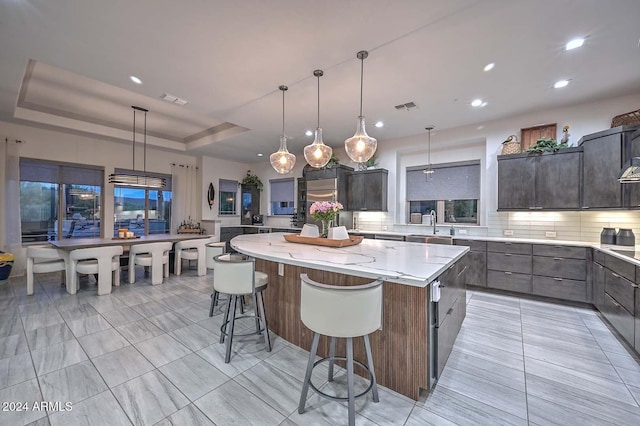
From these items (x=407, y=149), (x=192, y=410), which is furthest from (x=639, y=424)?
(x=407, y=149)

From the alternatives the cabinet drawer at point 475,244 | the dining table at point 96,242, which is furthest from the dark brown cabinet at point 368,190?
the dining table at point 96,242

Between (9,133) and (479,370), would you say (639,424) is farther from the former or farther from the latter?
(9,133)

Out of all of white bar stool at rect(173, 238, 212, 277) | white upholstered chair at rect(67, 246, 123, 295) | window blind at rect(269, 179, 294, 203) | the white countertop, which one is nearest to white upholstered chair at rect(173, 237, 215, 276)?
white bar stool at rect(173, 238, 212, 277)

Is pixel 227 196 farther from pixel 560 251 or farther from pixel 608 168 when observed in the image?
pixel 608 168

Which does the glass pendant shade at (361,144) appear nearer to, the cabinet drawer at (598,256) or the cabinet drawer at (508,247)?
the cabinet drawer at (508,247)

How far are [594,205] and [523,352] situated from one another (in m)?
2.54

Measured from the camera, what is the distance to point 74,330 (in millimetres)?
2811

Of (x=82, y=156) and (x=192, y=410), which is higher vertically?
(x=82, y=156)

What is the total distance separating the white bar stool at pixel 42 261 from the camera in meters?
3.95

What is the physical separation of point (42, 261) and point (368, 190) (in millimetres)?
6102

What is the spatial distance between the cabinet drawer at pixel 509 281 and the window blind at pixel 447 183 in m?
1.53

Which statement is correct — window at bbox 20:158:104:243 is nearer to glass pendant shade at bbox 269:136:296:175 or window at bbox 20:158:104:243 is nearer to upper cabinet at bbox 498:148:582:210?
glass pendant shade at bbox 269:136:296:175

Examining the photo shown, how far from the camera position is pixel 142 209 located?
6.76m

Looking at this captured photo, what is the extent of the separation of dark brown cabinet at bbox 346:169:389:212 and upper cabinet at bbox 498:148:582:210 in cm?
209
